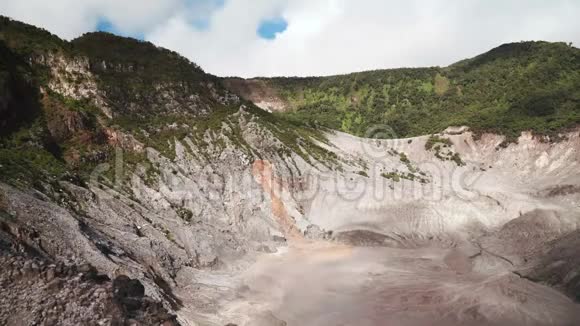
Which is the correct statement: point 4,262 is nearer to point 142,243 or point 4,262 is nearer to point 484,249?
point 142,243

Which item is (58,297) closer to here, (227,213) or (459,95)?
(227,213)

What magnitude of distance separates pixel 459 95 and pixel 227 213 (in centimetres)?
6998

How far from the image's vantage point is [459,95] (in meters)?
102

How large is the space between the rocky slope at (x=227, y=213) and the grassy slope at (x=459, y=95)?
9267 mm

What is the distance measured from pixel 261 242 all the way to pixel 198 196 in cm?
786

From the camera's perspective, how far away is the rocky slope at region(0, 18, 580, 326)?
91.4 ft

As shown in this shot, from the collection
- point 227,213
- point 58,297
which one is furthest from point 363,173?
point 58,297

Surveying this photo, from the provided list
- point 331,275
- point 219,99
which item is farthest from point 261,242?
point 219,99

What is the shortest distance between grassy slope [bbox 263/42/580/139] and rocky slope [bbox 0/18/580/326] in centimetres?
927

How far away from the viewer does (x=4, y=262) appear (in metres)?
19.2

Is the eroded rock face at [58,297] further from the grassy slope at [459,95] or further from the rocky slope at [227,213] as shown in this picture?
the grassy slope at [459,95]

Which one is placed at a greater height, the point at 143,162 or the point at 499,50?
the point at 499,50

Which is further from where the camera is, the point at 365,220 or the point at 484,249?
the point at 365,220

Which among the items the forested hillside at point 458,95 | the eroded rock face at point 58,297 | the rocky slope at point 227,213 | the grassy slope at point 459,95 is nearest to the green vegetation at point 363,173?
the rocky slope at point 227,213
